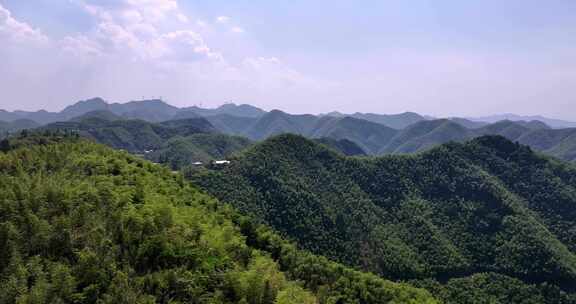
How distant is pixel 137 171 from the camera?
38188mm

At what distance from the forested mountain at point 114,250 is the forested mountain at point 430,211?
46051 millimetres

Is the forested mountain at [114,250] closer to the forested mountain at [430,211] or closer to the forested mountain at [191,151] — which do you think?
the forested mountain at [430,211]

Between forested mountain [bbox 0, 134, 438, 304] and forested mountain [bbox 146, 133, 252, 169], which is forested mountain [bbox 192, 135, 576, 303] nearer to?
forested mountain [bbox 0, 134, 438, 304]

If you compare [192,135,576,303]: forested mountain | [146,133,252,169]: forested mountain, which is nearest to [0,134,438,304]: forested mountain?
[192,135,576,303]: forested mountain

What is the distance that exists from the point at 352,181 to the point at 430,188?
72.4ft

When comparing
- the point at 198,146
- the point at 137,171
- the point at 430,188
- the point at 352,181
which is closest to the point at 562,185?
the point at 430,188

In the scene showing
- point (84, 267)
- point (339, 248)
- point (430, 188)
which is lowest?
point (339, 248)

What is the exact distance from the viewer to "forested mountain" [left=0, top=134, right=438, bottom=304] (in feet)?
59.5

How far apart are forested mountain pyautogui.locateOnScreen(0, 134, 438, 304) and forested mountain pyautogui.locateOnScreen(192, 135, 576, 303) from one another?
46051mm

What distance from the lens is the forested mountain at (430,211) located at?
253 ft

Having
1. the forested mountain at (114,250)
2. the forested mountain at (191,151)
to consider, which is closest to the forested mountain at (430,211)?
the forested mountain at (114,250)

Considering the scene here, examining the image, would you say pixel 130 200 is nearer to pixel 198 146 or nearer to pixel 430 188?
pixel 430 188

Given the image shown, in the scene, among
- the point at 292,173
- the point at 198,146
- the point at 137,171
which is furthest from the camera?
→ the point at 198,146

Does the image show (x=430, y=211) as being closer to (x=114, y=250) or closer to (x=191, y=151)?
(x=114, y=250)
